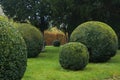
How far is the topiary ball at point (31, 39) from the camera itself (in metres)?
23.6

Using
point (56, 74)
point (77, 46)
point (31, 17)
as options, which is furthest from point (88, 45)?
point (31, 17)

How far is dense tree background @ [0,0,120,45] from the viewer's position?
3014 cm

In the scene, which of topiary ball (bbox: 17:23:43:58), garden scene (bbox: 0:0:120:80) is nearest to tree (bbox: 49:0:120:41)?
garden scene (bbox: 0:0:120:80)

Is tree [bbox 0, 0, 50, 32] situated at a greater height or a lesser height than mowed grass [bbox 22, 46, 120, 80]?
greater

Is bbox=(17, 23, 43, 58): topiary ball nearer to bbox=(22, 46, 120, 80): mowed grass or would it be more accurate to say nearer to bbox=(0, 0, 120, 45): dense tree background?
bbox=(22, 46, 120, 80): mowed grass

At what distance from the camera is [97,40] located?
71.2 ft

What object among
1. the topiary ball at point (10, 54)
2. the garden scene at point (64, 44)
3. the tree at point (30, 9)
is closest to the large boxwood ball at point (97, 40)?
the garden scene at point (64, 44)

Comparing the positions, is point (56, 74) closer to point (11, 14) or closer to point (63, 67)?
point (63, 67)

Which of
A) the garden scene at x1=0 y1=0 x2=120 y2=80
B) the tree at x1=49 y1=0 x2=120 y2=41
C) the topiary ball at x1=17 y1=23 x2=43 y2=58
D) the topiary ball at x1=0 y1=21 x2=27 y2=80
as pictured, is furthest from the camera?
the tree at x1=49 y1=0 x2=120 y2=41

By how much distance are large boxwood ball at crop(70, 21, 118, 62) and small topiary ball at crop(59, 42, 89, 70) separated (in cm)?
348

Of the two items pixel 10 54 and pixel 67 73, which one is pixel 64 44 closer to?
pixel 67 73

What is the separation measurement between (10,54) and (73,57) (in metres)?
7.30

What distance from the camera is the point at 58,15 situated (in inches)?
1276

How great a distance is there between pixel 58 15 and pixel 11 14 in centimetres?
724
